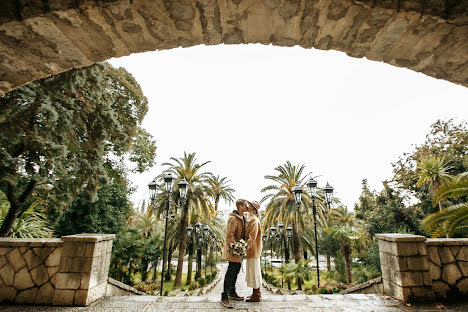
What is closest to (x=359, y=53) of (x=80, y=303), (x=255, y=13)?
(x=255, y=13)

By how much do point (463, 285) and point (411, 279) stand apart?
930 mm

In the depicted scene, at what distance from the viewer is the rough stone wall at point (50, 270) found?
3623 mm

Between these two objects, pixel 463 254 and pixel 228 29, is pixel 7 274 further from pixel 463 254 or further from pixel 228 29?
pixel 463 254

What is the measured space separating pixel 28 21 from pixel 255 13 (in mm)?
2039

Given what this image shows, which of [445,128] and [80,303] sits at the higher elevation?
[445,128]

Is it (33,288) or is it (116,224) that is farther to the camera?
(116,224)

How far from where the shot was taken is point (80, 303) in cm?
359

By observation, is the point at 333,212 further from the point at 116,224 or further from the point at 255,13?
the point at 255,13

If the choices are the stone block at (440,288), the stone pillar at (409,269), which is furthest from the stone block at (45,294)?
the stone block at (440,288)

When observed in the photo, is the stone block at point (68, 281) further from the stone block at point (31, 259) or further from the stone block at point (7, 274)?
the stone block at point (7, 274)

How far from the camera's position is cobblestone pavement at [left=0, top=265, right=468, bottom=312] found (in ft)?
11.1

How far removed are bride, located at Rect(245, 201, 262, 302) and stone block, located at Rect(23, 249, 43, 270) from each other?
11.9 feet

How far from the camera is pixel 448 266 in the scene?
12.6 feet

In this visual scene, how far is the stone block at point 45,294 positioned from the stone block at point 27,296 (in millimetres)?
65
